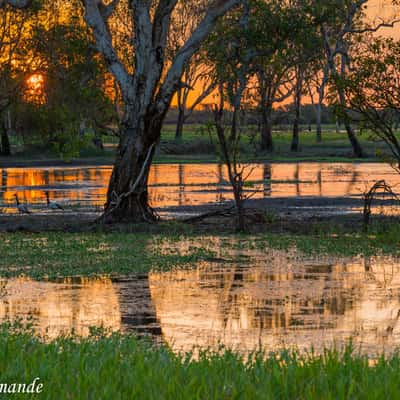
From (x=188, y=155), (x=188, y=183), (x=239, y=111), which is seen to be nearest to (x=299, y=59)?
(x=188, y=155)

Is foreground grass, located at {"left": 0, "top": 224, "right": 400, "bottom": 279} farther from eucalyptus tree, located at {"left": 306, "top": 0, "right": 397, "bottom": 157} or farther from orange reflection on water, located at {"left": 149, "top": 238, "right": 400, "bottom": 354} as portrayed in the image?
eucalyptus tree, located at {"left": 306, "top": 0, "right": 397, "bottom": 157}

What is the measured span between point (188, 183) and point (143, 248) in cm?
2510

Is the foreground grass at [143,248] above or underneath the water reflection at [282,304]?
underneath

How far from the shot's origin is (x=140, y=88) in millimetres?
25484

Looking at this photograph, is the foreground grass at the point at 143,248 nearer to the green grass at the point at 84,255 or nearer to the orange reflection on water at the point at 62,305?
the green grass at the point at 84,255

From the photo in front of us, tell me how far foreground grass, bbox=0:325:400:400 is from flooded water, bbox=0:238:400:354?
2171 millimetres

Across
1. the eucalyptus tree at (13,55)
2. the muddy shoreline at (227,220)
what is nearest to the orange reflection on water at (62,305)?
the muddy shoreline at (227,220)

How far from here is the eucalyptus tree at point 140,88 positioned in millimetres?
25375

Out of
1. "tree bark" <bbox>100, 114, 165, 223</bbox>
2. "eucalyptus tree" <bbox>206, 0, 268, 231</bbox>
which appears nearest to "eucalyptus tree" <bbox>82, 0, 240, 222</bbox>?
"tree bark" <bbox>100, 114, 165, 223</bbox>

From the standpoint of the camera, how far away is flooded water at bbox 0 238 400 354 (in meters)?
11.4

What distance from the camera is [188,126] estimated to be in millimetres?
169375

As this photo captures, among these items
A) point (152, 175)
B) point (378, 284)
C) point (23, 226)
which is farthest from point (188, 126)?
point (378, 284)

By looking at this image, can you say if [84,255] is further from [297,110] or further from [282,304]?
[297,110]

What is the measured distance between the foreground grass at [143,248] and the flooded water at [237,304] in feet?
2.89
